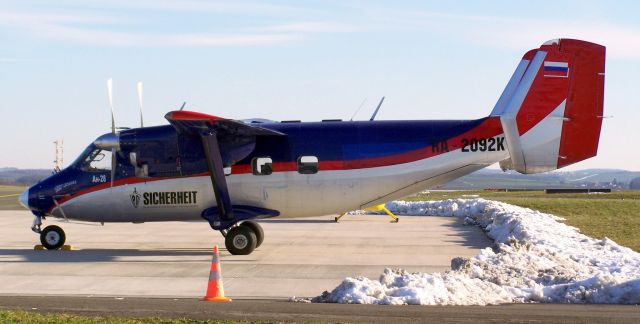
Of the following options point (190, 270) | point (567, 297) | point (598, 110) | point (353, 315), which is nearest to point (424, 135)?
point (598, 110)

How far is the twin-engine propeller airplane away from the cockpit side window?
3cm

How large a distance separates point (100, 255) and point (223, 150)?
12.9 feet

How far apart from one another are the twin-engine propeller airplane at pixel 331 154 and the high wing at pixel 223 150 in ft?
0.08

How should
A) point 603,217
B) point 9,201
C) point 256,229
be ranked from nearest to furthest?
point 256,229, point 603,217, point 9,201

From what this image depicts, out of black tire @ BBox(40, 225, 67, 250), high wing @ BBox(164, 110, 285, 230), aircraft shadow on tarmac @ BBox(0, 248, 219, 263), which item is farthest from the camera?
black tire @ BBox(40, 225, 67, 250)

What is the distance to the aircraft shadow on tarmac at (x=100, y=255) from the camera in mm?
20422

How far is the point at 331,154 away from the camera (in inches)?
844

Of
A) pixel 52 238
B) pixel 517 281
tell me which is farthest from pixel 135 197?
pixel 517 281

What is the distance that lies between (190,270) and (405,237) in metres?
9.32

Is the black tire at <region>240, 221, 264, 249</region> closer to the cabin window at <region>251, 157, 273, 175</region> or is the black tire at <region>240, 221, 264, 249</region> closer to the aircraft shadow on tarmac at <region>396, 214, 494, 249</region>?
the cabin window at <region>251, 157, 273, 175</region>

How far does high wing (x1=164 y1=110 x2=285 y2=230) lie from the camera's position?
68.1ft

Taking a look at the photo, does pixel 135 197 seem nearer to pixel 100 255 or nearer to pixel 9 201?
pixel 100 255

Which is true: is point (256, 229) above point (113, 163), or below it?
below

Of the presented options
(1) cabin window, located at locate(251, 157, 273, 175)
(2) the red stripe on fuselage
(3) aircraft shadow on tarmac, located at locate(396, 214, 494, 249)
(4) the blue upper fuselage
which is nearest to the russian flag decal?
(2) the red stripe on fuselage
